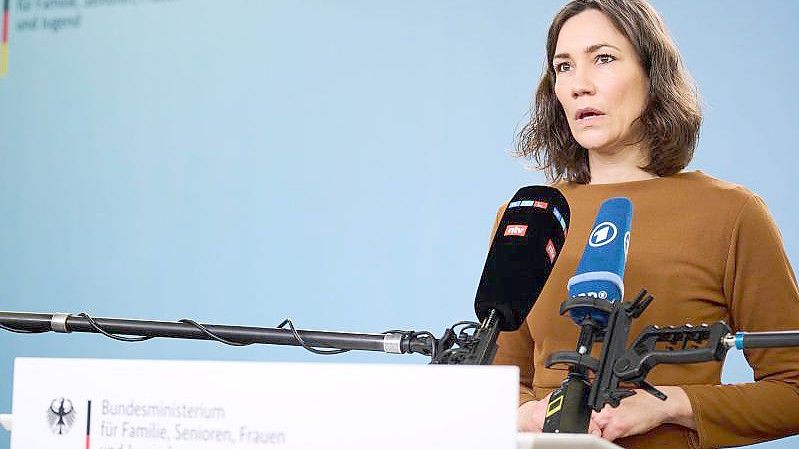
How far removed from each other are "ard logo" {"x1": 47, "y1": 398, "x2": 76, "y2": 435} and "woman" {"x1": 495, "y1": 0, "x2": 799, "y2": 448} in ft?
2.24

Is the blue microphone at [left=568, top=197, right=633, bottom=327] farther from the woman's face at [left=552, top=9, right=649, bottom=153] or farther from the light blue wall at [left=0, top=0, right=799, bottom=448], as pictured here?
the light blue wall at [left=0, top=0, right=799, bottom=448]

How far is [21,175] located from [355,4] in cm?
132

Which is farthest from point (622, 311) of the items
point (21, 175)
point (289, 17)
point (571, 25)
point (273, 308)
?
point (21, 175)

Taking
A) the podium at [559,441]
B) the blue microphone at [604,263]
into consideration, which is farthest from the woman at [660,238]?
the podium at [559,441]

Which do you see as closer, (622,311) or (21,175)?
(622,311)

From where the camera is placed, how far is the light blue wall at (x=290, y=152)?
8.37 ft

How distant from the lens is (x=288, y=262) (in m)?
3.08

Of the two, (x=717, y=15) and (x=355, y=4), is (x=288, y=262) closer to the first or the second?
(x=355, y=4)

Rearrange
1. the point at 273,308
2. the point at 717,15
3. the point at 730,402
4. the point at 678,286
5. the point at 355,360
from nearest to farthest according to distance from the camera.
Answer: the point at 730,402 < the point at 678,286 < the point at 717,15 < the point at 355,360 < the point at 273,308

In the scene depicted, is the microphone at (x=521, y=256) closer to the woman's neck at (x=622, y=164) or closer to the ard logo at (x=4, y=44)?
the woman's neck at (x=622, y=164)

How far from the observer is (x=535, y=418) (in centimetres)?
141

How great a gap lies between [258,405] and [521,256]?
0.51m

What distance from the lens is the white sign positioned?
0.77 meters

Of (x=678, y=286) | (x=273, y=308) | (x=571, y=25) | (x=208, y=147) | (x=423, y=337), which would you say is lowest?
(x=423, y=337)
